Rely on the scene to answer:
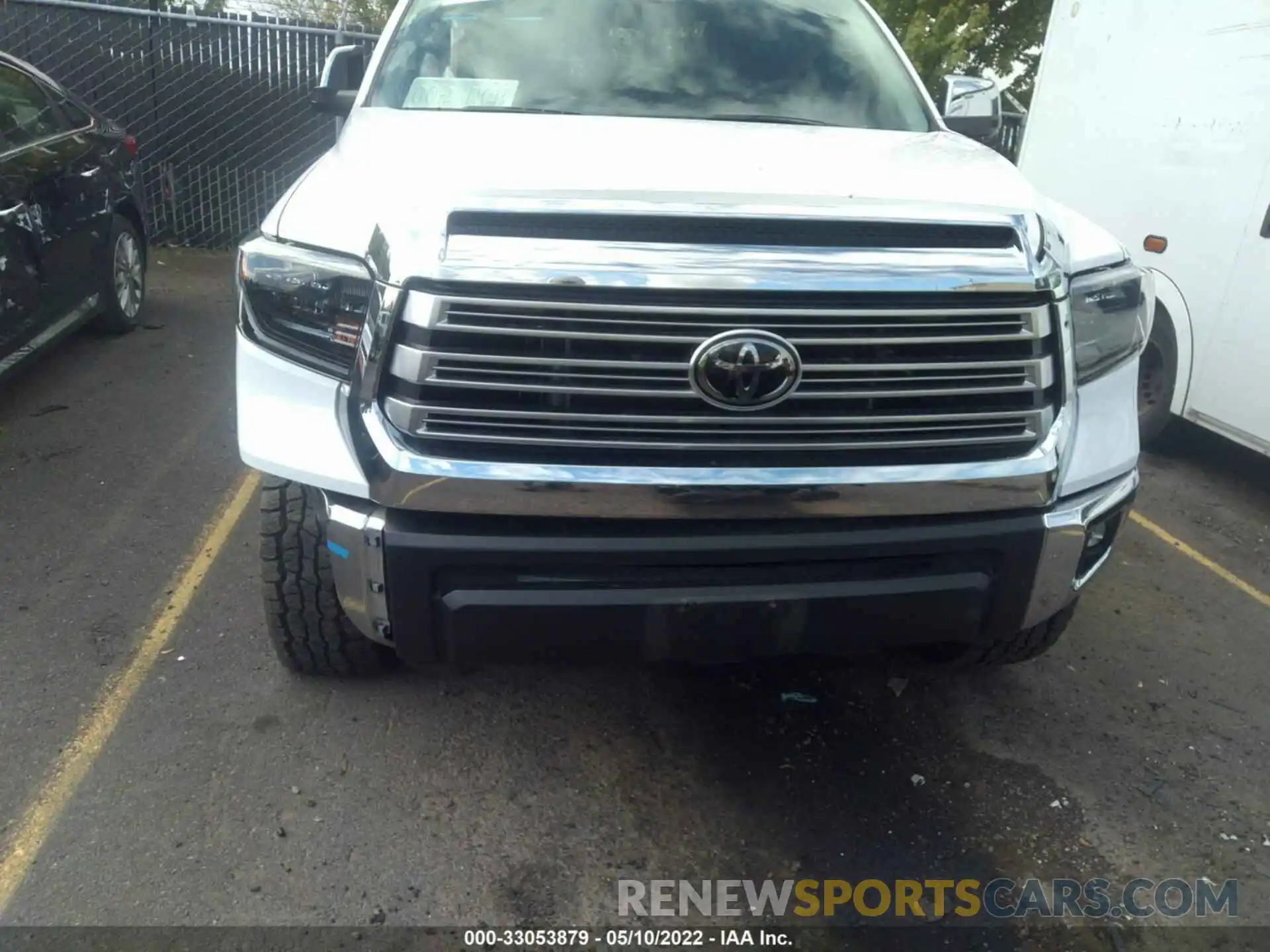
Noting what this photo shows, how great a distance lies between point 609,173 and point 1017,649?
182 centimetres

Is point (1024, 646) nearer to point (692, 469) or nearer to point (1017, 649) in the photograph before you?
point (1017, 649)

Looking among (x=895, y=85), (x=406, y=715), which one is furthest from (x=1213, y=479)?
(x=406, y=715)

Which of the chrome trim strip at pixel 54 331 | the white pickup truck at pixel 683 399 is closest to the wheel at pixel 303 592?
the white pickup truck at pixel 683 399

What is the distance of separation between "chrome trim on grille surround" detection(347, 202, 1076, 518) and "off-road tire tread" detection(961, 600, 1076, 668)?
2.57ft

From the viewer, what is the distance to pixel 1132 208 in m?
5.46

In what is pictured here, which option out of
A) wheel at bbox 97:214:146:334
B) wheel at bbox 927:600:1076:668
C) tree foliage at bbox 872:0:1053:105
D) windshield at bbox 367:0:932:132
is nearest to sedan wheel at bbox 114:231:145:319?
wheel at bbox 97:214:146:334

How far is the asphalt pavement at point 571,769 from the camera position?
2.39 meters

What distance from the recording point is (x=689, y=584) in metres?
2.26

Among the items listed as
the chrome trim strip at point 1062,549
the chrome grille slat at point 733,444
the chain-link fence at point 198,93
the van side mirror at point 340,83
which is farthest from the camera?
the chain-link fence at point 198,93

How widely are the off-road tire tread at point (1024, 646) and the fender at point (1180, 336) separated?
2.75 metres

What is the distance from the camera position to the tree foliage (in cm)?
1089

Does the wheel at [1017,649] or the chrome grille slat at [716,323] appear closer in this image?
the chrome grille slat at [716,323]

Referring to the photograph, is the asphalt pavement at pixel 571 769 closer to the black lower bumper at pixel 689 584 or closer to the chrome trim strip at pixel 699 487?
the black lower bumper at pixel 689 584

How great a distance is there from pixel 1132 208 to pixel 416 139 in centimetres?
427
